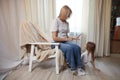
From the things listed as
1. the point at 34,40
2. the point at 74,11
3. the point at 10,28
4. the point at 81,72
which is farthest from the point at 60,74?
the point at 10,28

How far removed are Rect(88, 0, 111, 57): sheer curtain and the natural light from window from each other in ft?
0.79

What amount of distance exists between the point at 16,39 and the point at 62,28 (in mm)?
1258

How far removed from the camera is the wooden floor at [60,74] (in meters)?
2.58

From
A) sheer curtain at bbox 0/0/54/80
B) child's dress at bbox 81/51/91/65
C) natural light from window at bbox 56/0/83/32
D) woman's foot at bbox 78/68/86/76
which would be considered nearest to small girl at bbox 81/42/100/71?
child's dress at bbox 81/51/91/65

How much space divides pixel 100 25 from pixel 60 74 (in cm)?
164

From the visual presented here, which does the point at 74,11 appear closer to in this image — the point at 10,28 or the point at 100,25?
the point at 100,25

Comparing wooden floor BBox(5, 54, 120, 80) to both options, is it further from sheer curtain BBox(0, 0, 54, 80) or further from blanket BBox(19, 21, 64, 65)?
sheer curtain BBox(0, 0, 54, 80)

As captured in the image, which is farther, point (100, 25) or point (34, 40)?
point (100, 25)

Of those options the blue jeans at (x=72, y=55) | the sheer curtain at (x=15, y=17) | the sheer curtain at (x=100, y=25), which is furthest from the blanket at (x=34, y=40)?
the sheer curtain at (x=100, y=25)

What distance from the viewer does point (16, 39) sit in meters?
3.57

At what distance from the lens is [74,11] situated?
3.57 meters

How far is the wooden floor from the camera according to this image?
2.58 metres

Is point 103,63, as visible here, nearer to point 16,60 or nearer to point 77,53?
point 77,53

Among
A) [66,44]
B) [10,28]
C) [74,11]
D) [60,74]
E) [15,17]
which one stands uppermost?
[74,11]
